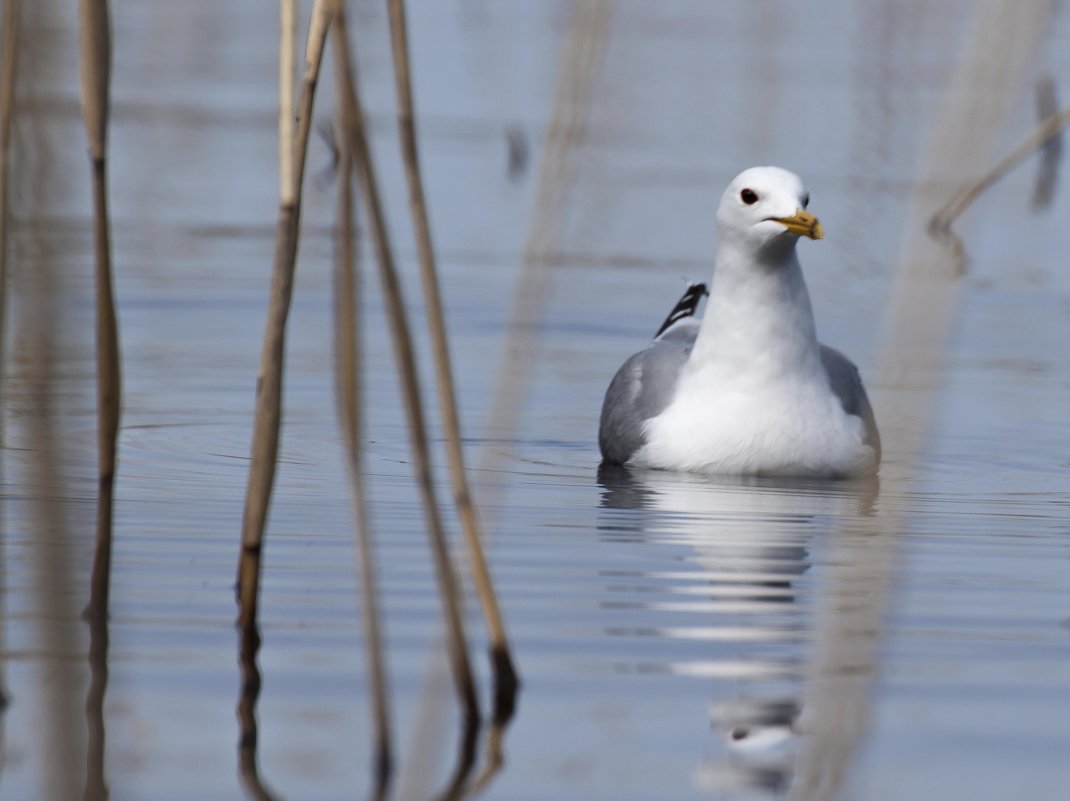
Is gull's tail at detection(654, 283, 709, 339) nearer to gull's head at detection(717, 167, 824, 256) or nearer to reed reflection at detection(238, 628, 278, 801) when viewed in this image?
gull's head at detection(717, 167, 824, 256)

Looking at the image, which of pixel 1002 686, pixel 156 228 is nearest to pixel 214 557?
pixel 1002 686

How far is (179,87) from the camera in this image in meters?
17.4

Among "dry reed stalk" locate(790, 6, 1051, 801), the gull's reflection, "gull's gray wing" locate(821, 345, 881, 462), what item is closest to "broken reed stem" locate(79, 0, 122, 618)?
the gull's reflection

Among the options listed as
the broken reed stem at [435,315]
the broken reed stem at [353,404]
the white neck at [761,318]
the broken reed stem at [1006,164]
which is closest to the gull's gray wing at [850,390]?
the white neck at [761,318]

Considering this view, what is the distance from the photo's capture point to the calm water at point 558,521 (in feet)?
11.6

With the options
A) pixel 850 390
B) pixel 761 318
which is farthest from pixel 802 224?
pixel 850 390

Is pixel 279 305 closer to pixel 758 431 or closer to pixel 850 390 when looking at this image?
pixel 758 431

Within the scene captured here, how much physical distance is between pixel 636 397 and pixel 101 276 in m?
3.67

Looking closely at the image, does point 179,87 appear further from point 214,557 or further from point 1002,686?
point 1002,686

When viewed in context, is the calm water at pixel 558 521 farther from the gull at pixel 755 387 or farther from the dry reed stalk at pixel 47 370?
the gull at pixel 755 387

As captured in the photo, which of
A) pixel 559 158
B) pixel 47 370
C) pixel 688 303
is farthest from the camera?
pixel 688 303

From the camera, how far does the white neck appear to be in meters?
7.16

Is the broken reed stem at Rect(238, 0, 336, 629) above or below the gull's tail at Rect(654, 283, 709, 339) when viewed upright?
above

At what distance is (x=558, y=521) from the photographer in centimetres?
610
